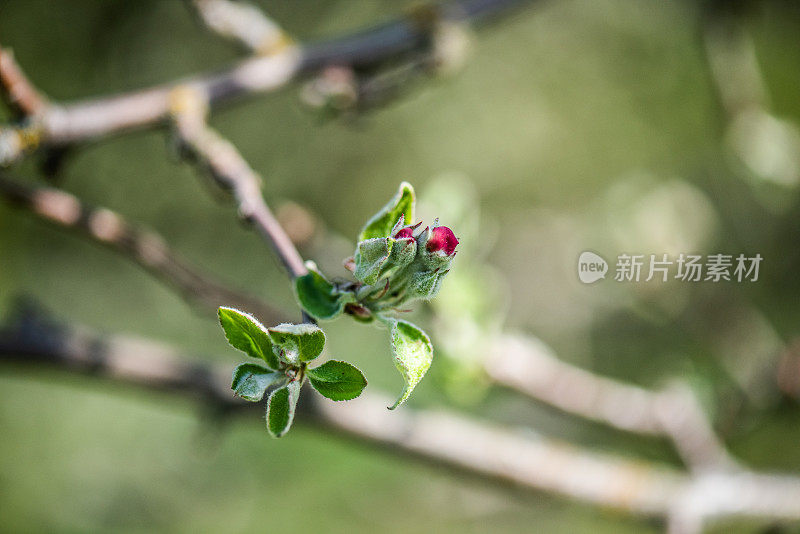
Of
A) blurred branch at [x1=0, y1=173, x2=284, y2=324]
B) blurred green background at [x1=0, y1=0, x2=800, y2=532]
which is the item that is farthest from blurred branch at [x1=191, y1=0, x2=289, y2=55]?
blurred green background at [x1=0, y1=0, x2=800, y2=532]

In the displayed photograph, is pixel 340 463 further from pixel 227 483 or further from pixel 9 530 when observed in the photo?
pixel 9 530

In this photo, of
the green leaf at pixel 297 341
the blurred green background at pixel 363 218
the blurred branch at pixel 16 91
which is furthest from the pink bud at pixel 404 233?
the blurred green background at pixel 363 218

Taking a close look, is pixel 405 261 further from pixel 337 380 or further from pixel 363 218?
pixel 363 218

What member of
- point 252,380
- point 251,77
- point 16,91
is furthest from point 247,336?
point 251,77

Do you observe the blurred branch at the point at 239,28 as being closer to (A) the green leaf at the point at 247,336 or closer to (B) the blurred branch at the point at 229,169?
(B) the blurred branch at the point at 229,169

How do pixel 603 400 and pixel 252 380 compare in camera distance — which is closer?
pixel 252 380

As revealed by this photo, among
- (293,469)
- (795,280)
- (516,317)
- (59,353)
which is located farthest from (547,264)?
(59,353)
